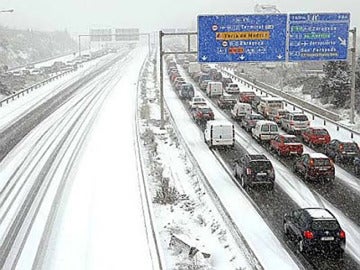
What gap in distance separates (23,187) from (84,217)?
6117 mm

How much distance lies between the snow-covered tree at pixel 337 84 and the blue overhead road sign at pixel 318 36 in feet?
57.2

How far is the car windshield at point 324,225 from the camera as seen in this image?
60.3ft

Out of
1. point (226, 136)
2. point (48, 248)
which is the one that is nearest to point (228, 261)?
point (48, 248)

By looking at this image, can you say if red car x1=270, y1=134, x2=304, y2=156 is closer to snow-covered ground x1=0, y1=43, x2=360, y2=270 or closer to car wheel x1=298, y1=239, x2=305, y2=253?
snow-covered ground x1=0, y1=43, x2=360, y2=270

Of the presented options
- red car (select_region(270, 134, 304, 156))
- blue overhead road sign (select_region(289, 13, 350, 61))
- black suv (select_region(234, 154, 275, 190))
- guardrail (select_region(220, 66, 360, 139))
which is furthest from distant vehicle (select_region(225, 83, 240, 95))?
black suv (select_region(234, 154, 275, 190))

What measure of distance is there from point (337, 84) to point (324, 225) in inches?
1572

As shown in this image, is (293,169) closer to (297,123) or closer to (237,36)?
(237,36)

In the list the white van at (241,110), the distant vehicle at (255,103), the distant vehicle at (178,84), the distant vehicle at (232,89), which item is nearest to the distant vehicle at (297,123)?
the white van at (241,110)

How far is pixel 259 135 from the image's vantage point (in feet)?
126

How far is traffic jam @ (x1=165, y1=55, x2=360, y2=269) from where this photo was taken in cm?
1852

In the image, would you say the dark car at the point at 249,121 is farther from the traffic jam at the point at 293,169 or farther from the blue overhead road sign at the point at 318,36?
the blue overhead road sign at the point at 318,36

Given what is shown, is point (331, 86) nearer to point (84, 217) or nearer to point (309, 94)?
point (309, 94)

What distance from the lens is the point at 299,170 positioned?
29.4 meters

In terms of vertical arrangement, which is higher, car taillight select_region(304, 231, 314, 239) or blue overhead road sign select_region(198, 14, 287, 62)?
blue overhead road sign select_region(198, 14, 287, 62)
